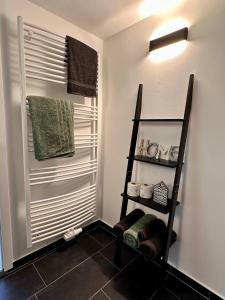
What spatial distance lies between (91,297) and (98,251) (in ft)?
1.54

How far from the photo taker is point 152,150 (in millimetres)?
1536

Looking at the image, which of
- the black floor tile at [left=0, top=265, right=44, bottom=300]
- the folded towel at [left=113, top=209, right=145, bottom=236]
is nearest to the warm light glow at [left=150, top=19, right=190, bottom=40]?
the folded towel at [left=113, top=209, right=145, bottom=236]

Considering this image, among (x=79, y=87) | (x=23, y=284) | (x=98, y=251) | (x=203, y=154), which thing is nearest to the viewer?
(x=203, y=154)

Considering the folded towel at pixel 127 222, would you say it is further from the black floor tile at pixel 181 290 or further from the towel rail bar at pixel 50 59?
the towel rail bar at pixel 50 59

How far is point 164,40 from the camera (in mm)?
1333

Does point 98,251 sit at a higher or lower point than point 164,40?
lower

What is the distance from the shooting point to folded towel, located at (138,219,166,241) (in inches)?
52.4

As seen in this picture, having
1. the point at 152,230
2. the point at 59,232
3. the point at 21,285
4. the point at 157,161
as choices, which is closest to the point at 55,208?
the point at 59,232

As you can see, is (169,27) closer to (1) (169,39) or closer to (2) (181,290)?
(1) (169,39)

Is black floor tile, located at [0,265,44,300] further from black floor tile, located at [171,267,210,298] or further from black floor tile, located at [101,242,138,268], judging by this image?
black floor tile, located at [171,267,210,298]

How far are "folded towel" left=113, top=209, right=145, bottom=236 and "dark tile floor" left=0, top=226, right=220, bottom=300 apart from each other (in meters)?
0.39

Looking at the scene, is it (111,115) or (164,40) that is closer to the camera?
(164,40)

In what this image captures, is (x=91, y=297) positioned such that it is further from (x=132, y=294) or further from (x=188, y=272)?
(x=188, y=272)

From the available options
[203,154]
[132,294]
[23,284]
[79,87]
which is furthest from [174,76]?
[23,284]
